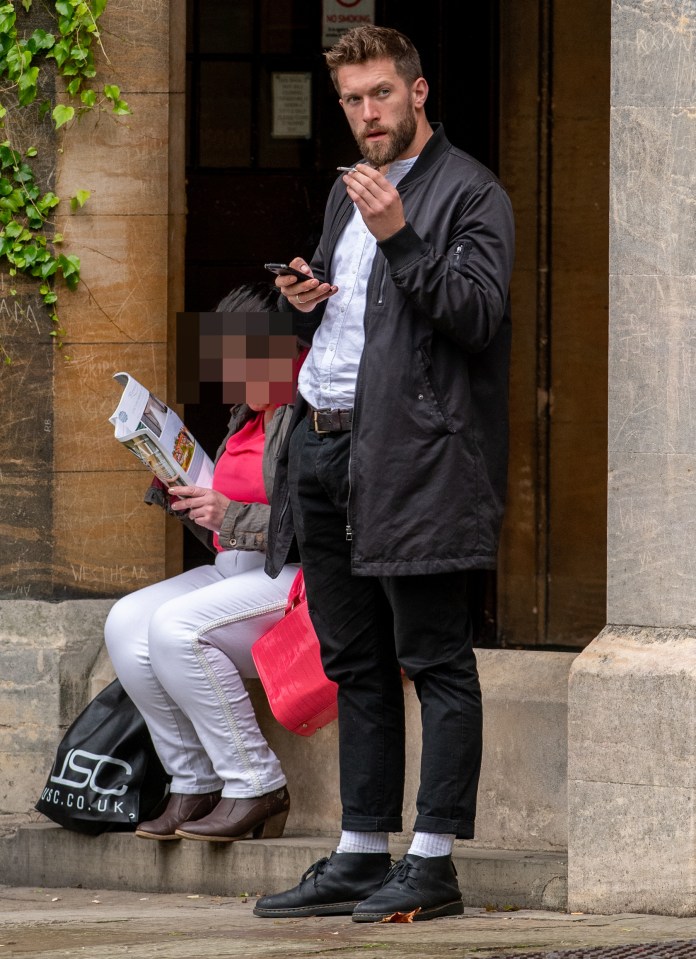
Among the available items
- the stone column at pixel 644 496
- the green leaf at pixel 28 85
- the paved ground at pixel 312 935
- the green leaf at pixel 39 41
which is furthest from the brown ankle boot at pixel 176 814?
the green leaf at pixel 39 41

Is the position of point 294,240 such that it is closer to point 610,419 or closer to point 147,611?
point 147,611

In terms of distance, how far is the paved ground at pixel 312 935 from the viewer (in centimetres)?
385

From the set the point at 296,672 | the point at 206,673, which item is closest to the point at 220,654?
the point at 206,673

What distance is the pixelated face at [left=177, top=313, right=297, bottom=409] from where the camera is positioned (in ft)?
16.1

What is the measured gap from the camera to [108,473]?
5770 millimetres

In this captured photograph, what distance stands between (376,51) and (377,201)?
0.47m

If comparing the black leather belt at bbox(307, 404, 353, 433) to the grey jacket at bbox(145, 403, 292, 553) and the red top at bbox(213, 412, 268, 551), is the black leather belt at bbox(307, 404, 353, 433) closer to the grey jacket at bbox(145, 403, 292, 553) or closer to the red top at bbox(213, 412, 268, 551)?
the grey jacket at bbox(145, 403, 292, 553)

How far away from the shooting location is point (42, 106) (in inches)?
225

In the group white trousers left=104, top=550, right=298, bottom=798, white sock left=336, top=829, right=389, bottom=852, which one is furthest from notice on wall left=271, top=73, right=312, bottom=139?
white sock left=336, top=829, right=389, bottom=852

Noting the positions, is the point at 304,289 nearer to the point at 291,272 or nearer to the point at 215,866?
the point at 291,272

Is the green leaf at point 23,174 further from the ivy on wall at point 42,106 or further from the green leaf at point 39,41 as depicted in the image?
the green leaf at point 39,41

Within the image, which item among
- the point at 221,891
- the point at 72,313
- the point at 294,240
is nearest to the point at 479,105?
the point at 294,240

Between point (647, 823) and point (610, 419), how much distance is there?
0.99 m

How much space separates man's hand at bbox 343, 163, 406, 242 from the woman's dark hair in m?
1.00
